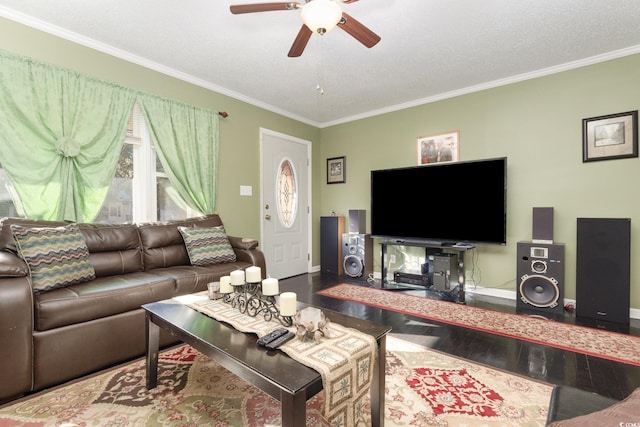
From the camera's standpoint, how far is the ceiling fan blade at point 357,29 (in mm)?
1900

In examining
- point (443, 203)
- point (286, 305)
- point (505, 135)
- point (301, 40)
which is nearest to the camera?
point (286, 305)

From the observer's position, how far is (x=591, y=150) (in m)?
3.10

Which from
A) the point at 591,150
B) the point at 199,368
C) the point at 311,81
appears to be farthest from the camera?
the point at 311,81

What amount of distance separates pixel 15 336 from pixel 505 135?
4.64 meters

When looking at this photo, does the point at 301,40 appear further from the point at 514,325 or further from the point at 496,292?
the point at 496,292

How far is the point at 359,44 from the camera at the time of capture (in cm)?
282

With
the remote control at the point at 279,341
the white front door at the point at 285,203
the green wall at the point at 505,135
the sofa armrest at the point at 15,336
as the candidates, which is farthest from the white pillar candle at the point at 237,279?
the white front door at the point at 285,203

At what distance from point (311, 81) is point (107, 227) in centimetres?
267

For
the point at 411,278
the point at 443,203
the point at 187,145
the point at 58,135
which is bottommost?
the point at 411,278

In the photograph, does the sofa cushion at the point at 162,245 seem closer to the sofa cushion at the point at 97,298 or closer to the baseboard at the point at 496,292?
the sofa cushion at the point at 97,298

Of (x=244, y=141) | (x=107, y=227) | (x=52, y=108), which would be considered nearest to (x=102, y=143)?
(x=52, y=108)

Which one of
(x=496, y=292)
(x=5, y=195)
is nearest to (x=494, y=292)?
(x=496, y=292)

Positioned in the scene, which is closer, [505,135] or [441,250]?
[505,135]

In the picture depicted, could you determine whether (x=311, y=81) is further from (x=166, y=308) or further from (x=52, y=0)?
(x=166, y=308)
